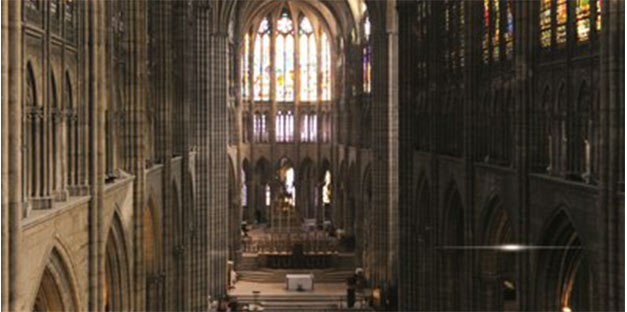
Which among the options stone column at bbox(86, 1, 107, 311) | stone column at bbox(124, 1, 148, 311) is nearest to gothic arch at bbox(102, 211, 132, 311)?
stone column at bbox(124, 1, 148, 311)

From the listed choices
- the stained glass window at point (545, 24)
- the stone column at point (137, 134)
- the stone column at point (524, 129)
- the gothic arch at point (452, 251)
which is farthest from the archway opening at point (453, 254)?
the stone column at point (137, 134)

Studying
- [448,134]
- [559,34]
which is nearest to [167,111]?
[448,134]

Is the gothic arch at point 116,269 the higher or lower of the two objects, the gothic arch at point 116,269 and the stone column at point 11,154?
the lower

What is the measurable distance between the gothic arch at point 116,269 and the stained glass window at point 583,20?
11188 mm

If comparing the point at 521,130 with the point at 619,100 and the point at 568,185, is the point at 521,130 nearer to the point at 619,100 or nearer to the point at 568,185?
the point at 568,185

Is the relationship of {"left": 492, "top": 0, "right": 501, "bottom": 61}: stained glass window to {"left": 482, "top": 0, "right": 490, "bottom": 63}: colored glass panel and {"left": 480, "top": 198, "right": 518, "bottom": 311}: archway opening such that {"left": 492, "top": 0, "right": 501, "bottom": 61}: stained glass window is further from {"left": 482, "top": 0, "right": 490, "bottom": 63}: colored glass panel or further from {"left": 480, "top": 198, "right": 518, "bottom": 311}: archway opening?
{"left": 480, "top": 198, "right": 518, "bottom": 311}: archway opening

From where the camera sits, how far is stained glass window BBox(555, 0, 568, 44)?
21188mm

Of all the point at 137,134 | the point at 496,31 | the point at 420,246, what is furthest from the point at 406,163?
the point at 137,134

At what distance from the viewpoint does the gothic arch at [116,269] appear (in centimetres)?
2062

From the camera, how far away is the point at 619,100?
16500 millimetres

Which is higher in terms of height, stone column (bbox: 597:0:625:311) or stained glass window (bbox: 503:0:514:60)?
stained glass window (bbox: 503:0:514:60)

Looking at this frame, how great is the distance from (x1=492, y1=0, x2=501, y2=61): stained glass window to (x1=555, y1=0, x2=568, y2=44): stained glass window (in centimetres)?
478

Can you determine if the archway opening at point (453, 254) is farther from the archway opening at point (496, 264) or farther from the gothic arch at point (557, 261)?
the gothic arch at point (557, 261)

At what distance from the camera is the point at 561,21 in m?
21.4
